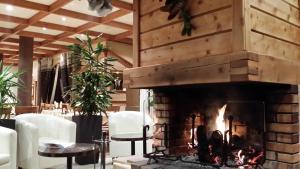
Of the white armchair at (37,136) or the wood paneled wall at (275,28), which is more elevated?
the wood paneled wall at (275,28)

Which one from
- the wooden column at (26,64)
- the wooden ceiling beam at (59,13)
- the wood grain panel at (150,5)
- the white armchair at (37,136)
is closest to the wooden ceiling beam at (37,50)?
the wooden ceiling beam at (59,13)

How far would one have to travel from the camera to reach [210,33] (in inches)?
95.6

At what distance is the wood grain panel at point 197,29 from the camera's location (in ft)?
7.63

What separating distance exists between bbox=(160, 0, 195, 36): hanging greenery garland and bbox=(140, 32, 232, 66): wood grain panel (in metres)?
0.10

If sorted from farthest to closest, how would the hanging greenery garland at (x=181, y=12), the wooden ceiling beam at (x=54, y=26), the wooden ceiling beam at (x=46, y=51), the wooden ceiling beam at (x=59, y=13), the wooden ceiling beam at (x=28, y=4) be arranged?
the wooden ceiling beam at (x=46, y=51)
the wooden ceiling beam at (x=54, y=26)
the wooden ceiling beam at (x=59, y=13)
the wooden ceiling beam at (x=28, y=4)
the hanging greenery garland at (x=181, y=12)

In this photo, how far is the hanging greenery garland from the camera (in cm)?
257

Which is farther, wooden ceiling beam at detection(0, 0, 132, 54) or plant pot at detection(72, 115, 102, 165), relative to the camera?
wooden ceiling beam at detection(0, 0, 132, 54)

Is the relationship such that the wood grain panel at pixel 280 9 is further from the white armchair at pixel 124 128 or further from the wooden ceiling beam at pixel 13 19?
the wooden ceiling beam at pixel 13 19

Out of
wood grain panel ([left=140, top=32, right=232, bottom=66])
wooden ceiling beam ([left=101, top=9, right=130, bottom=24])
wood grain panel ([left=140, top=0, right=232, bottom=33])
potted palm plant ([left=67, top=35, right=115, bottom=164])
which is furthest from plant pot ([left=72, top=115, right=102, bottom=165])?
wooden ceiling beam ([left=101, top=9, right=130, bottom=24])

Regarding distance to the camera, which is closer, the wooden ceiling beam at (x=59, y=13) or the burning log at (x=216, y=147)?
the burning log at (x=216, y=147)

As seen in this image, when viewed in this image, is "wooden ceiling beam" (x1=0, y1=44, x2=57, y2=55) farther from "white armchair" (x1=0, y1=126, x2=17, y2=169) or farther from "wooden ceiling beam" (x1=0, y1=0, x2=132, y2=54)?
"white armchair" (x1=0, y1=126, x2=17, y2=169)

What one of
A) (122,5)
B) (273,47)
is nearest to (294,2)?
(273,47)

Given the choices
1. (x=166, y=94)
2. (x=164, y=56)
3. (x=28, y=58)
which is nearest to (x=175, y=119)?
(x=166, y=94)

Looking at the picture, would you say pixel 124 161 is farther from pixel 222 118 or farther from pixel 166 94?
pixel 222 118
